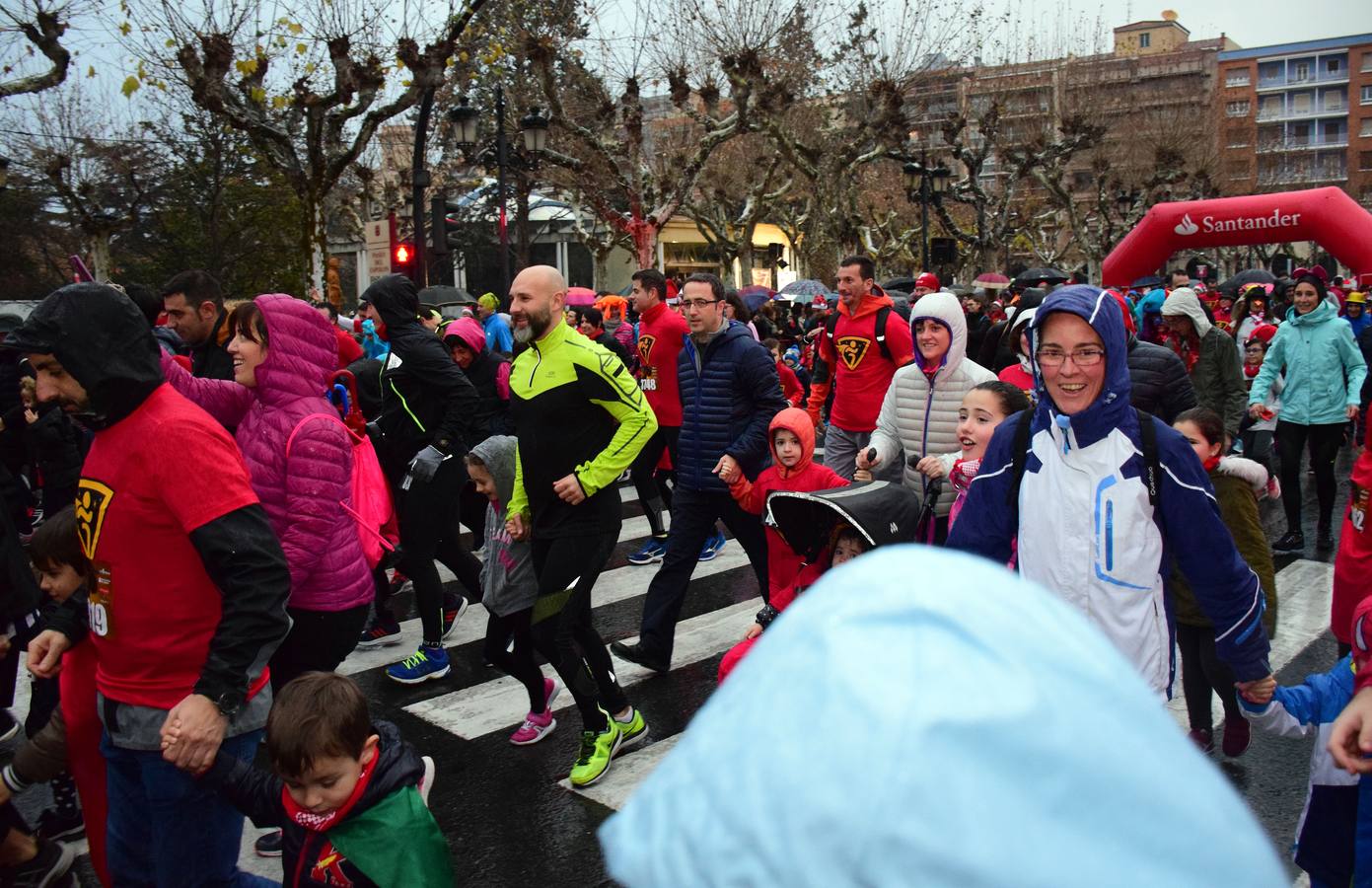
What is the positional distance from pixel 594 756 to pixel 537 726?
542 mm

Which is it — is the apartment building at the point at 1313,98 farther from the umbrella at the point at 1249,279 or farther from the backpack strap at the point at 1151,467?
the backpack strap at the point at 1151,467

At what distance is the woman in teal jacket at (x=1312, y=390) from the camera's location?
8.66 metres

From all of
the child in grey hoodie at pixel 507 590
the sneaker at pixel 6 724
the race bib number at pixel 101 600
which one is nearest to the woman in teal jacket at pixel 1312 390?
the child in grey hoodie at pixel 507 590

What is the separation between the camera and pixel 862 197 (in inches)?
2050

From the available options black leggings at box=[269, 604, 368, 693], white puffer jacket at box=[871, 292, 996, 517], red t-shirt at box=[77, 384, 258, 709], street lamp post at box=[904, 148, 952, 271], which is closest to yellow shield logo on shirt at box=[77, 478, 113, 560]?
red t-shirt at box=[77, 384, 258, 709]

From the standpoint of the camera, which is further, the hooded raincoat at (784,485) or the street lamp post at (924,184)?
the street lamp post at (924,184)

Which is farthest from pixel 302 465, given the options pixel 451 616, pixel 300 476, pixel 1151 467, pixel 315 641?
pixel 451 616

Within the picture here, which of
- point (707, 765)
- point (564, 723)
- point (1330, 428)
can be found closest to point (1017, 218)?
point (1330, 428)

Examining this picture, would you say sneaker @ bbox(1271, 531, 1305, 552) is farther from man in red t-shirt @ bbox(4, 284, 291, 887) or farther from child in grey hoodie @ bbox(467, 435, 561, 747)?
man in red t-shirt @ bbox(4, 284, 291, 887)

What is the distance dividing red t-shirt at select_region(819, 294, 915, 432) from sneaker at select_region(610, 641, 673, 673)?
2135 mm

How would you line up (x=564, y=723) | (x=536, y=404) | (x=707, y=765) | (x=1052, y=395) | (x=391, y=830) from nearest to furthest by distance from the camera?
(x=707, y=765)
(x=391, y=830)
(x=1052, y=395)
(x=536, y=404)
(x=564, y=723)

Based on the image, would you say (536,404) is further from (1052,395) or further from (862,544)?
(1052,395)

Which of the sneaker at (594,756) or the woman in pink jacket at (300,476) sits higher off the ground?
the woman in pink jacket at (300,476)

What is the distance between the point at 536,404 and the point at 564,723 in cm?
175
